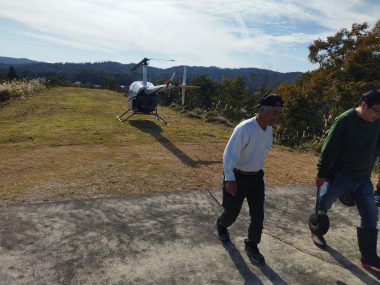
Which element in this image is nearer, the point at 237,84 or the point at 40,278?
the point at 40,278

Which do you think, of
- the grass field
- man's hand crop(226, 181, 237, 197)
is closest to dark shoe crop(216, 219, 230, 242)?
man's hand crop(226, 181, 237, 197)

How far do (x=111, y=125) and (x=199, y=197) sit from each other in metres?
8.72

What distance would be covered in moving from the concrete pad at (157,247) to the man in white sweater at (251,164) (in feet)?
1.41

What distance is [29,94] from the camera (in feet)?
80.9

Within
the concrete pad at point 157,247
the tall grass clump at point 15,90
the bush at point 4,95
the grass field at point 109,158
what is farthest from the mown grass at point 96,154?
the tall grass clump at point 15,90

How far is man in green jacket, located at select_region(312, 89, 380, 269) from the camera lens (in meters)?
4.14

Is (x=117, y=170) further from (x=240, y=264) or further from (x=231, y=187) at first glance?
(x=231, y=187)

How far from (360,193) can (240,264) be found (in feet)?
5.28

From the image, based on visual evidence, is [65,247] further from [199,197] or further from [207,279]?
[199,197]

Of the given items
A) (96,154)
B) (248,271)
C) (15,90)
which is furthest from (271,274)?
(15,90)

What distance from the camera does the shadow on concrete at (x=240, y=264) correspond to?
3893mm

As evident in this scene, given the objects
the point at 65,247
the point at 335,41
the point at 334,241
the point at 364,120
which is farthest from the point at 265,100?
the point at 335,41

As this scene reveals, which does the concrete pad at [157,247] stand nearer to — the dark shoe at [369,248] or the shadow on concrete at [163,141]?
the dark shoe at [369,248]

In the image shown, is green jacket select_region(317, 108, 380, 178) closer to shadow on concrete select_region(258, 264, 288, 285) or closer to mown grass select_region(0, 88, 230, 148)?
shadow on concrete select_region(258, 264, 288, 285)
